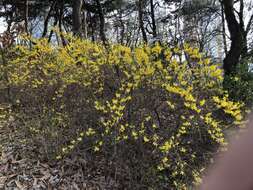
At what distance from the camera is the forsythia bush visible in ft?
12.1

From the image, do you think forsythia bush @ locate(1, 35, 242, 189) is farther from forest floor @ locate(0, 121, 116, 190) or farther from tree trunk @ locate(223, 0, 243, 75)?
tree trunk @ locate(223, 0, 243, 75)

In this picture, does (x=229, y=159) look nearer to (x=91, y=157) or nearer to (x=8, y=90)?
(x=91, y=157)

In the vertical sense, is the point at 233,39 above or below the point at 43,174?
above

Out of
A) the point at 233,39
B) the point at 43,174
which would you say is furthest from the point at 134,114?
the point at 233,39

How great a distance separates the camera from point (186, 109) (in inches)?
148

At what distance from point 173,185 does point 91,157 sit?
1096 millimetres

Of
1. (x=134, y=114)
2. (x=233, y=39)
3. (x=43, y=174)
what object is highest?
(x=233, y=39)

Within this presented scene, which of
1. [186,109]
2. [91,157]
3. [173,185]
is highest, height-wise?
[186,109]

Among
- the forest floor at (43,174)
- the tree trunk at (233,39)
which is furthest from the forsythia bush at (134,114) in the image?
the tree trunk at (233,39)

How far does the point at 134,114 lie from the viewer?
152 inches

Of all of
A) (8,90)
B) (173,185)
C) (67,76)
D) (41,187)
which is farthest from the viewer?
(8,90)

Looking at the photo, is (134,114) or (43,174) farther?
(134,114)

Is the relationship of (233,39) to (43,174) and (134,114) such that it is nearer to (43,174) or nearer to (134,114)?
(134,114)

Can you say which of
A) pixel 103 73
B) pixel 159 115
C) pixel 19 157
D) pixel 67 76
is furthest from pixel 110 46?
pixel 19 157
